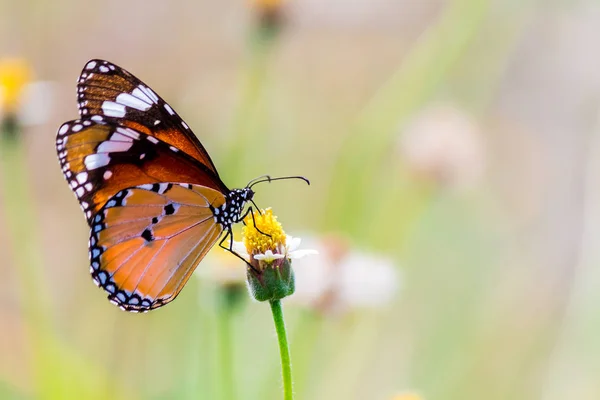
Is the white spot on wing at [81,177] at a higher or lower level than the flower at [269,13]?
lower

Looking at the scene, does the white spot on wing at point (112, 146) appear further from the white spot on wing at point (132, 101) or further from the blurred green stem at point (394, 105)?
the blurred green stem at point (394, 105)

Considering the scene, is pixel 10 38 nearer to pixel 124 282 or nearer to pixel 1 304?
pixel 1 304

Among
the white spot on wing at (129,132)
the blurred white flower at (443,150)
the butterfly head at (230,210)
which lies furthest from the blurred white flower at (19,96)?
the blurred white flower at (443,150)

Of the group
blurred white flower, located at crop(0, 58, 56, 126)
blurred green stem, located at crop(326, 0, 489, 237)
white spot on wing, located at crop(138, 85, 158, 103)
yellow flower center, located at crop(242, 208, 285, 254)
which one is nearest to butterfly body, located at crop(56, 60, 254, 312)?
white spot on wing, located at crop(138, 85, 158, 103)

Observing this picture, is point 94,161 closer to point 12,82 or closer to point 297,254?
point 297,254

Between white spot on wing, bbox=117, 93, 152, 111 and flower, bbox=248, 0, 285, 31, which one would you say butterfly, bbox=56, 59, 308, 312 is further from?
flower, bbox=248, 0, 285, 31

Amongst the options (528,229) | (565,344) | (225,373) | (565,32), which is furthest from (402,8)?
(225,373)

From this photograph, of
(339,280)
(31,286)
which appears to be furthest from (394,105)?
(31,286)
